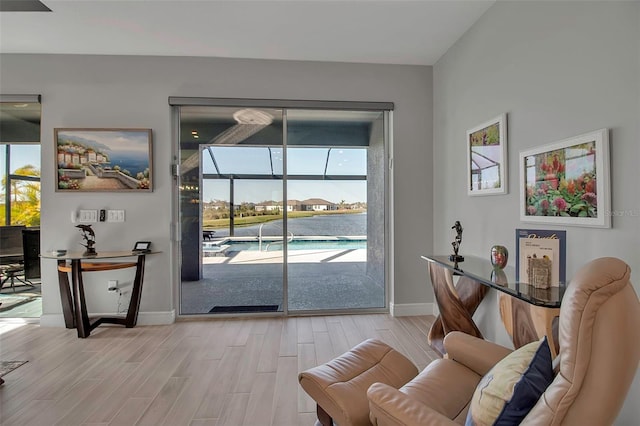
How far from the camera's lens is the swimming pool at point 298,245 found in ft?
12.2

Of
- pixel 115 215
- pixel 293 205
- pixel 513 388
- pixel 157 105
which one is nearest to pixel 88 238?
pixel 115 215

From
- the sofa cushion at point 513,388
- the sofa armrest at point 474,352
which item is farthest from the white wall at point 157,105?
the sofa cushion at point 513,388

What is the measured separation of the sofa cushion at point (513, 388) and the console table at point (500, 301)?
55 cm

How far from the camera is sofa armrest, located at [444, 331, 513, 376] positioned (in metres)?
1.57

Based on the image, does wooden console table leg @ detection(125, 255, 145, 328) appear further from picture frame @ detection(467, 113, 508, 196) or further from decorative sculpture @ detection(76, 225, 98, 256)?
picture frame @ detection(467, 113, 508, 196)

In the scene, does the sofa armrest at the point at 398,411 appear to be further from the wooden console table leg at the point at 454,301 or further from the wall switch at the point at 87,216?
the wall switch at the point at 87,216

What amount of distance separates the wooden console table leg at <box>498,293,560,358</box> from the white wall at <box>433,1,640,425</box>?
0.38m

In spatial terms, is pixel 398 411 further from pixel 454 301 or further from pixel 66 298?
pixel 66 298

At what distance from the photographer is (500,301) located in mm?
2189

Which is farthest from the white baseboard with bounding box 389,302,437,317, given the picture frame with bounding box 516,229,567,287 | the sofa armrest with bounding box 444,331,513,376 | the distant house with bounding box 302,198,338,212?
the sofa armrest with bounding box 444,331,513,376

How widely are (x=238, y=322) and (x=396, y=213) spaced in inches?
86.7

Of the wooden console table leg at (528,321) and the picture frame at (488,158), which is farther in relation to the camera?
the picture frame at (488,158)

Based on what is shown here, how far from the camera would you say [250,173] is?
3.65 metres

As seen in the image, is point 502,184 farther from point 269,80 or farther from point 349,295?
point 269,80
